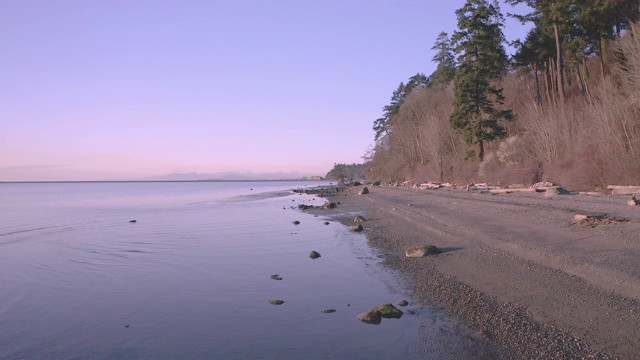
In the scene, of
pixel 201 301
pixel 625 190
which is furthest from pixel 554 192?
pixel 201 301

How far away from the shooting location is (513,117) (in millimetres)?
36938

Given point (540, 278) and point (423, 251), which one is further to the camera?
point (423, 251)

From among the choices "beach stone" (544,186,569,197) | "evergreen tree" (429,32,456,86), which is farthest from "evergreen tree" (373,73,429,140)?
"beach stone" (544,186,569,197)

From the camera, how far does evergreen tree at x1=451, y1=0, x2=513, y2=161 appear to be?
3700 centimetres

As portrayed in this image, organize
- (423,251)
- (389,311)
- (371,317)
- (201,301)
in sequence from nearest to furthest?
(371,317) → (389,311) → (201,301) → (423,251)

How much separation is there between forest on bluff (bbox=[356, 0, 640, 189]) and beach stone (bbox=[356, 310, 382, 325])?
18681 millimetres

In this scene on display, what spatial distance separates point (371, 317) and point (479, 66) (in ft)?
112

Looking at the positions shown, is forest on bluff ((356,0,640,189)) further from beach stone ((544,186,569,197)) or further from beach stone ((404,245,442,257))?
beach stone ((404,245,442,257))

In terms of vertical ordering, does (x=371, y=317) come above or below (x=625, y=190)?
below

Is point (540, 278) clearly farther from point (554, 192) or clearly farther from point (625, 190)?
point (554, 192)

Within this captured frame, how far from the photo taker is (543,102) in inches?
1598

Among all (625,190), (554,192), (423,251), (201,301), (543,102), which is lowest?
(201,301)

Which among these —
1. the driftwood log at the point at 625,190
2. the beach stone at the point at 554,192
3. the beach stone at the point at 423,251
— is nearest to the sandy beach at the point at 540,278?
the beach stone at the point at 423,251

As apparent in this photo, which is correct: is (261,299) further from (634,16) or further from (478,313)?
(634,16)
